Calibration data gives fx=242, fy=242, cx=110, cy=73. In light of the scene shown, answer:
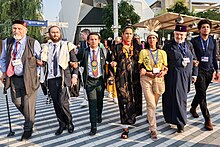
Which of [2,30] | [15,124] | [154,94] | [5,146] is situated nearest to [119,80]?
[154,94]

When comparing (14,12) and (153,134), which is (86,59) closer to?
(153,134)

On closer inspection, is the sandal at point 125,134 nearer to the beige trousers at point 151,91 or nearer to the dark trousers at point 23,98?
the beige trousers at point 151,91

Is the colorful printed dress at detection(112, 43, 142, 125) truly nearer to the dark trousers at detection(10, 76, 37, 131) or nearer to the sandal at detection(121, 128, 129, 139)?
the sandal at detection(121, 128, 129, 139)

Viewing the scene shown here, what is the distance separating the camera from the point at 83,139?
3.64 m

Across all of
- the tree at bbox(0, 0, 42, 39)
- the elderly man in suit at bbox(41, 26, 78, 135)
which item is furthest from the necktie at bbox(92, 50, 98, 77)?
the tree at bbox(0, 0, 42, 39)

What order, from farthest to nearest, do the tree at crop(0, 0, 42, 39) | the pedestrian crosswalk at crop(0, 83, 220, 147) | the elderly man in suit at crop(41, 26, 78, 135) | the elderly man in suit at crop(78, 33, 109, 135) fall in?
1. the tree at crop(0, 0, 42, 39)
2. the elderly man in suit at crop(78, 33, 109, 135)
3. the elderly man in suit at crop(41, 26, 78, 135)
4. the pedestrian crosswalk at crop(0, 83, 220, 147)

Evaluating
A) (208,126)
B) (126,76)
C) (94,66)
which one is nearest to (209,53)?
(208,126)

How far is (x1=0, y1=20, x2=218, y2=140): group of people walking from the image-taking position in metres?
3.58

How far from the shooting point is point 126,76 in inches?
144

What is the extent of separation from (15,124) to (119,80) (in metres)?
2.19

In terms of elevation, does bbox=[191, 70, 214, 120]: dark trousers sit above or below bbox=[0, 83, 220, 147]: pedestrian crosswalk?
above

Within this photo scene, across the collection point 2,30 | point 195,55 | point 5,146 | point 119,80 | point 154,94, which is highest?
point 2,30

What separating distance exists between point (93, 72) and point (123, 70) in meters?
0.51

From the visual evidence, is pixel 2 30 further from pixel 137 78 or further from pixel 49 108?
pixel 137 78
